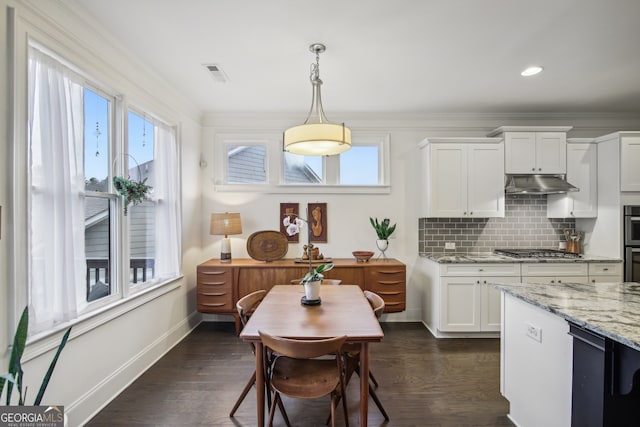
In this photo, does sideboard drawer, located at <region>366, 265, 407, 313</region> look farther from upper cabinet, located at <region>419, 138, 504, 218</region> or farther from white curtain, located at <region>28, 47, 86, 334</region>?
white curtain, located at <region>28, 47, 86, 334</region>

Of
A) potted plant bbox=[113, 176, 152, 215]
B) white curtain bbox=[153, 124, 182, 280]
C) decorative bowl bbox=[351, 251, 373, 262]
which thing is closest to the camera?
potted plant bbox=[113, 176, 152, 215]

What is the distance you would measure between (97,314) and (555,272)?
14.6 ft

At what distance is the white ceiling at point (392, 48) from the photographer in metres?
2.02

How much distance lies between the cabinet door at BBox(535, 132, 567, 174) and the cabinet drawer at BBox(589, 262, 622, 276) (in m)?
1.13

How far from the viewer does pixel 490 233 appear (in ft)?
13.3

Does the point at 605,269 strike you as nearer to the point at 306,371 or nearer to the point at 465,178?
the point at 465,178

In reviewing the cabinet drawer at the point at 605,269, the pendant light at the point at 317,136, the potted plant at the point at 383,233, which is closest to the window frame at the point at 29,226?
the pendant light at the point at 317,136

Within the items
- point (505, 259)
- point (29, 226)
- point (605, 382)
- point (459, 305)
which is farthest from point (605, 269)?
point (29, 226)

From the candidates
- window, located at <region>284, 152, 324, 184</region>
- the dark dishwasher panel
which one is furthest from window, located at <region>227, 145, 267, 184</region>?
the dark dishwasher panel

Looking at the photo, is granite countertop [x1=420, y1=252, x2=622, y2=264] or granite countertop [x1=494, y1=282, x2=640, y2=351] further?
granite countertop [x1=420, y1=252, x2=622, y2=264]

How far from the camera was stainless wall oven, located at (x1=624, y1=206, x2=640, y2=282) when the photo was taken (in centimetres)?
346

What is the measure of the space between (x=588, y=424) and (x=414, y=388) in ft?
4.19

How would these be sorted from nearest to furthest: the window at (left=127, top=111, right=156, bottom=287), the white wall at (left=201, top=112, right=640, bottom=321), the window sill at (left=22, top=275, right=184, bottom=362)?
the window sill at (left=22, top=275, right=184, bottom=362), the window at (left=127, top=111, right=156, bottom=287), the white wall at (left=201, top=112, right=640, bottom=321)

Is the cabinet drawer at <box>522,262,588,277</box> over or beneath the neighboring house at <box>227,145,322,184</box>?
beneath
